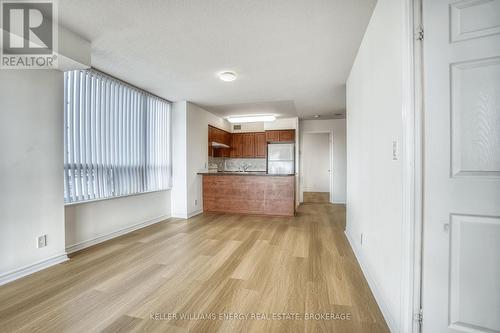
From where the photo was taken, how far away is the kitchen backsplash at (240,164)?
280 inches

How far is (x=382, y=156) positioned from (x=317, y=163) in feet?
23.4

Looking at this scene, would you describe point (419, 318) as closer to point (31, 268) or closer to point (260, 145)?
point (31, 268)

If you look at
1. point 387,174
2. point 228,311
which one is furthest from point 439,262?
point 228,311

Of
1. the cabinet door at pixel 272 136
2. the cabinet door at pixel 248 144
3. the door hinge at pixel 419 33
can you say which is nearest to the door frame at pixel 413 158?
the door hinge at pixel 419 33

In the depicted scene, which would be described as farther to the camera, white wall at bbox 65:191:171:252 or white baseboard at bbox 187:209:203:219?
white baseboard at bbox 187:209:203:219

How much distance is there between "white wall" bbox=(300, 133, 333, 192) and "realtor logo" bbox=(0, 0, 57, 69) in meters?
7.71

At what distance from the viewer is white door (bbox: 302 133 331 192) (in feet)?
28.0

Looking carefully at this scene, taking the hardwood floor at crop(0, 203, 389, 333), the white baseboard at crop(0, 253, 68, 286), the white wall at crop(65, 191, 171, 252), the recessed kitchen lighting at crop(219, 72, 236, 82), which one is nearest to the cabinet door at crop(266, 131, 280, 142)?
the recessed kitchen lighting at crop(219, 72, 236, 82)

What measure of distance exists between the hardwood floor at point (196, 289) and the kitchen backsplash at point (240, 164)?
395 centimetres

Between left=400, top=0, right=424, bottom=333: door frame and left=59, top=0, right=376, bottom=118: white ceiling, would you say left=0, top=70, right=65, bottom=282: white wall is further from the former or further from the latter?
left=400, top=0, right=424, bottom=333: door frame

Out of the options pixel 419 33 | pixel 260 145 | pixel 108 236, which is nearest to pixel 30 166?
pixel 108 236

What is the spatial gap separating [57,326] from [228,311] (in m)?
1.23

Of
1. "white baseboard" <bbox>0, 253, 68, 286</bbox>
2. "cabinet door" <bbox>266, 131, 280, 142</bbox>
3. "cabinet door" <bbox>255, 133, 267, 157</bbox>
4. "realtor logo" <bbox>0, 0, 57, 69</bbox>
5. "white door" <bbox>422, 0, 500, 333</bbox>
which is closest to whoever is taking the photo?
"white door" <bbox>422, 0, 500, 333</bbox>

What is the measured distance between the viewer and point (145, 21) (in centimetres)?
207
